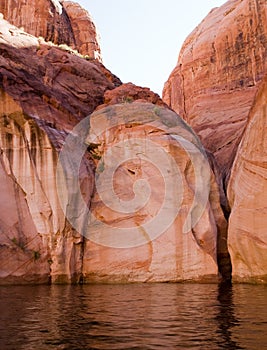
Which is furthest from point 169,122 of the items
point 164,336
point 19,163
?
point 164,336

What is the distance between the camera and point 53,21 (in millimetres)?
44188

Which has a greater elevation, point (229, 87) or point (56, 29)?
point (56, 29)

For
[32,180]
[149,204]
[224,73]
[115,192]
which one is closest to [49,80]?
[32,180]

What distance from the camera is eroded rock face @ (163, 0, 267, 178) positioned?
3784 cm

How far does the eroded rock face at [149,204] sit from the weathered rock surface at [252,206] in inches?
66.7

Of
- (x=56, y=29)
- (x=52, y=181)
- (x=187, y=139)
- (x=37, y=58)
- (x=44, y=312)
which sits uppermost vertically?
(x=56, y=29)

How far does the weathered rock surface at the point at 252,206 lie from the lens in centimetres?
2116

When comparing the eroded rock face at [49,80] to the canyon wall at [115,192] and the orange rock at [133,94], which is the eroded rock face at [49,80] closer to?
the canyon wall at [115,192]

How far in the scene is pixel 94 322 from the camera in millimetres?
9141

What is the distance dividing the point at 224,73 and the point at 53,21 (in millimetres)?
19307

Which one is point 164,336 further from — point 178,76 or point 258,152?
point 178,76

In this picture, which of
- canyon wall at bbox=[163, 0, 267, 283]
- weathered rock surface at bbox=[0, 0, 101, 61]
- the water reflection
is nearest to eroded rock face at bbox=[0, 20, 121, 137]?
weathered rock surface at bbox=[0, 0, 101, 61]

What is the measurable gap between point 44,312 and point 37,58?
26.8 metres

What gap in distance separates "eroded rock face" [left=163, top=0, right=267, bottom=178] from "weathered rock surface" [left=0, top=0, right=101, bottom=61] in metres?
12.4
